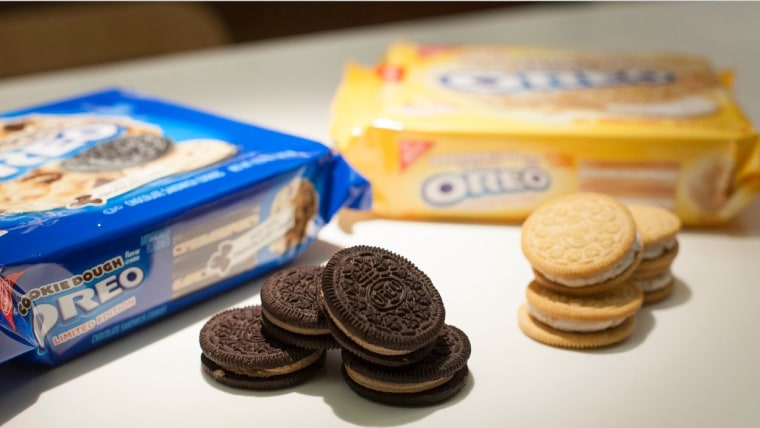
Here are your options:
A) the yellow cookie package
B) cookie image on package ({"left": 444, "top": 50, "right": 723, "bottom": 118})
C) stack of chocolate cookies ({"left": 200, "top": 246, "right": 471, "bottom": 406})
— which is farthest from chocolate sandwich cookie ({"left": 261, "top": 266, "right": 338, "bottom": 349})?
cookie image on package ({"left": 444, "top": 50, "right": 723, "bottom": 118})

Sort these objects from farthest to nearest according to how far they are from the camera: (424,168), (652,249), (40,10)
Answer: (40,10), (424,168), (652,249)

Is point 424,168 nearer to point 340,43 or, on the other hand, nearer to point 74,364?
point 74,364

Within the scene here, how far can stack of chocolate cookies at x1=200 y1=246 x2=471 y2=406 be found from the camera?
81cm

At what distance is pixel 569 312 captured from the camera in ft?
3.06

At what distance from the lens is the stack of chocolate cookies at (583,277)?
93 centimetres

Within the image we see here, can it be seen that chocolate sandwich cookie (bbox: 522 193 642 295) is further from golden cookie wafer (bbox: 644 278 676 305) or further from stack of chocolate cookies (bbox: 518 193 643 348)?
golden cookie wafer (bbox: 644 278 676 305)

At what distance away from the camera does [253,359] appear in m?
0.85

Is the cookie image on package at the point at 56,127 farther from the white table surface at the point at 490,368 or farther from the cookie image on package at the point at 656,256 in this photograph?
the cookie image on package at the point at 656,256

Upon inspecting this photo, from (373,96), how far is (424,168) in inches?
9.1

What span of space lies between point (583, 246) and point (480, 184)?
1.01ft

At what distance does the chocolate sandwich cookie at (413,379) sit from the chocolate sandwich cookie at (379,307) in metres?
0.02

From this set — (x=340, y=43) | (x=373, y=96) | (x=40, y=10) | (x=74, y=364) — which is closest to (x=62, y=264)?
(x=74, y=364)

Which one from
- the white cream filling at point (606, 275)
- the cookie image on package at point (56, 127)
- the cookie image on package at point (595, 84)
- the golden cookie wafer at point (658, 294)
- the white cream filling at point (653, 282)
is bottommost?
the golden cookie wafer at point (658, 294)

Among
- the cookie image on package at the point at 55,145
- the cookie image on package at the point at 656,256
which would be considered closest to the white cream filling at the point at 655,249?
the cookie image on package at the point at 656,256
